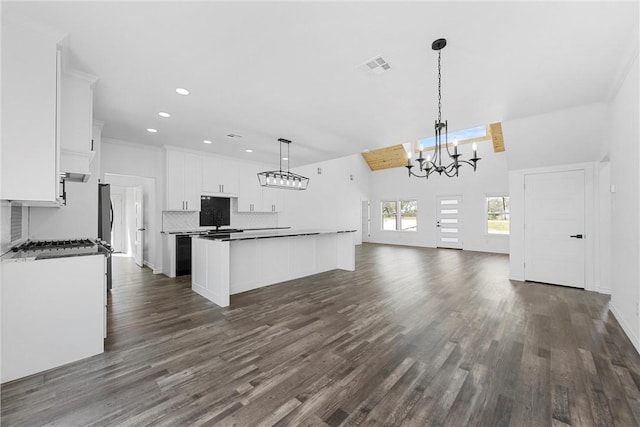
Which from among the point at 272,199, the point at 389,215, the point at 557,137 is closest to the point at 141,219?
the point at 272,199

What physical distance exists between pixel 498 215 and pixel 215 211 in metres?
8.75

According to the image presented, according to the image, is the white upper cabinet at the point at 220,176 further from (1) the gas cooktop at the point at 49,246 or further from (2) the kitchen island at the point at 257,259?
(1) the gas cooktop at the point at 49,246

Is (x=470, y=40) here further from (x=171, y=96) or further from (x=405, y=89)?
(x=171, y=96)

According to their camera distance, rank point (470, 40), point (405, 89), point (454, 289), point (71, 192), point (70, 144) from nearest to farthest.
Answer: point (470, 40) < point (70, 144) < point (405, 89) < point (71, 192) < point (454, 289)

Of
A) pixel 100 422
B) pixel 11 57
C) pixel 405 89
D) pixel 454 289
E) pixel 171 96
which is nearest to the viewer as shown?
pixel 100 422

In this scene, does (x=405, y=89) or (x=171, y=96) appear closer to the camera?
(x=405, y=89)

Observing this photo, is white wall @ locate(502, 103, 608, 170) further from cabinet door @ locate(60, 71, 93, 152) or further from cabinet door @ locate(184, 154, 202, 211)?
cabinet door @ locate(184, 154, 202, 211)

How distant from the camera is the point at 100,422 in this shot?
1603mm

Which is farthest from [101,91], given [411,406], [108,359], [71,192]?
[411,406]

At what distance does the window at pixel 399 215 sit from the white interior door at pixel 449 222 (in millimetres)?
905

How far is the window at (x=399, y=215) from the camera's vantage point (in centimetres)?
1066

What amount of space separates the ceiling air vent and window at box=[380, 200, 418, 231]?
8.56m

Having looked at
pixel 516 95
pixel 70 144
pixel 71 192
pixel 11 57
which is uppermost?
pixel 516 95

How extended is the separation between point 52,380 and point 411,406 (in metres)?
2.66
